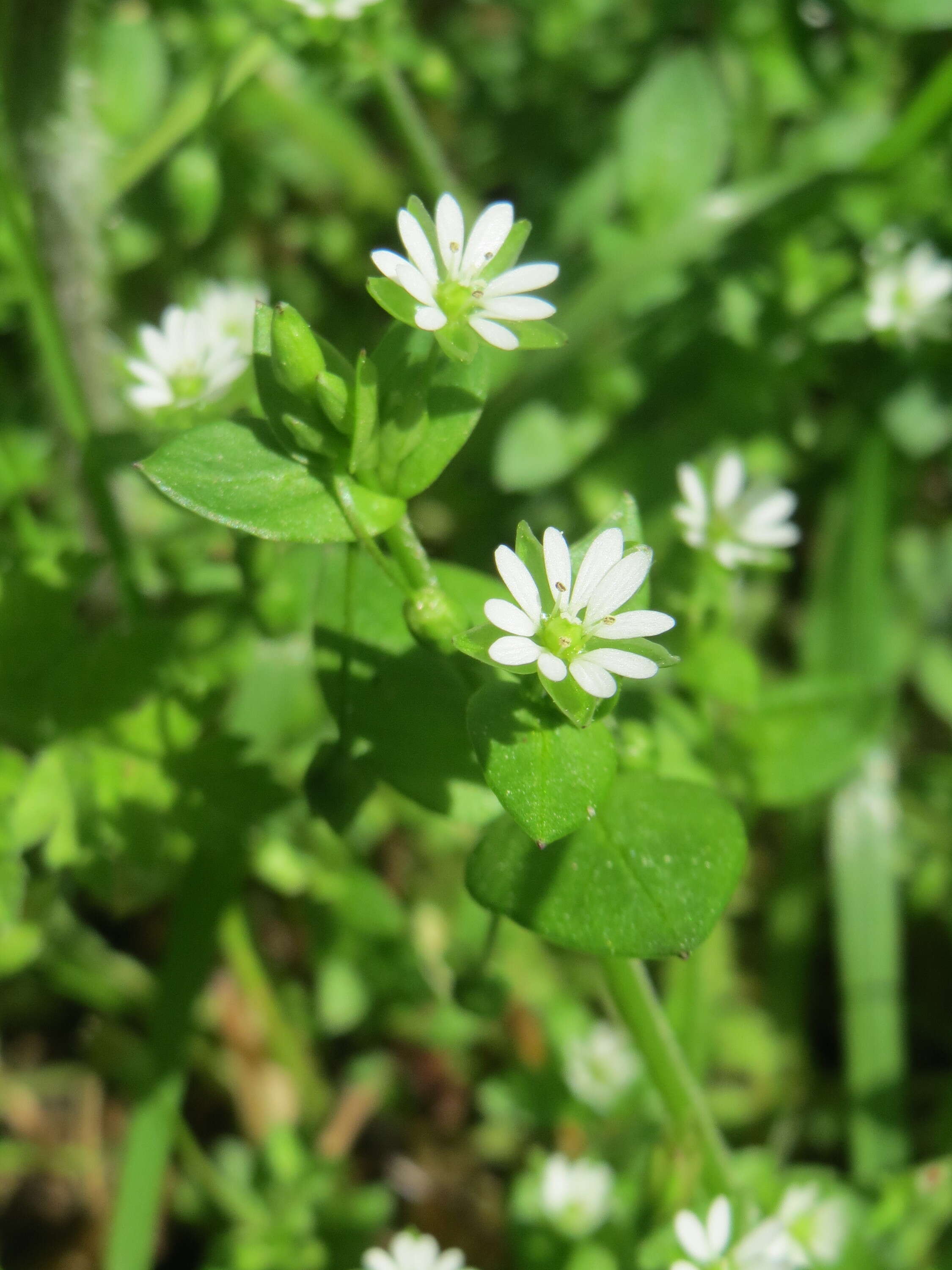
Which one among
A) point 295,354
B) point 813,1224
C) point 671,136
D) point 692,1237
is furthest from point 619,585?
point 671,136

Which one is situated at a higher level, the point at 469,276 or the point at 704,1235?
the point at 469,276

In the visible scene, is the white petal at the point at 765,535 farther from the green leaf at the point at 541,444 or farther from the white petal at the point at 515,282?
the white petal at the point at 515,282

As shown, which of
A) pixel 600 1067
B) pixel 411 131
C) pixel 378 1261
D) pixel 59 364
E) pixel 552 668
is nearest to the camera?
pixel 552 668

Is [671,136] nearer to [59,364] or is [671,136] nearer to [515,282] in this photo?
[59,364]

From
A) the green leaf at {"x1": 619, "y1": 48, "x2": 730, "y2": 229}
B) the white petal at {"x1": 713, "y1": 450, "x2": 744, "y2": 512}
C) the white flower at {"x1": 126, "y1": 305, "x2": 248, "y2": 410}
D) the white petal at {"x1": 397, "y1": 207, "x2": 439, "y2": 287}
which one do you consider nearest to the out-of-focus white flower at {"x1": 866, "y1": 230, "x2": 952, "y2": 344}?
the green leaf at {"x1": 619, "y1": 48, "x2": 730, "y2": 229}

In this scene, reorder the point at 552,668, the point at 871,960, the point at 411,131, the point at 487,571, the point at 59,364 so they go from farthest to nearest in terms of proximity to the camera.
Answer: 1. the point at 487,571
2. the point at 871,960
3. the point at 411,131
4. the point at 59,364
5. the point at 552,668

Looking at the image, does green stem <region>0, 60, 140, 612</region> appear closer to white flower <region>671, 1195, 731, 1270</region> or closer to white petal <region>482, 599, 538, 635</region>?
white petal <region>482, 599, 538, 635</region>

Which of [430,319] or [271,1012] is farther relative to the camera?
[271,1012]

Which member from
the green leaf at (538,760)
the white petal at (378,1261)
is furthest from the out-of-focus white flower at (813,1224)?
the green leaf at (538,760)
